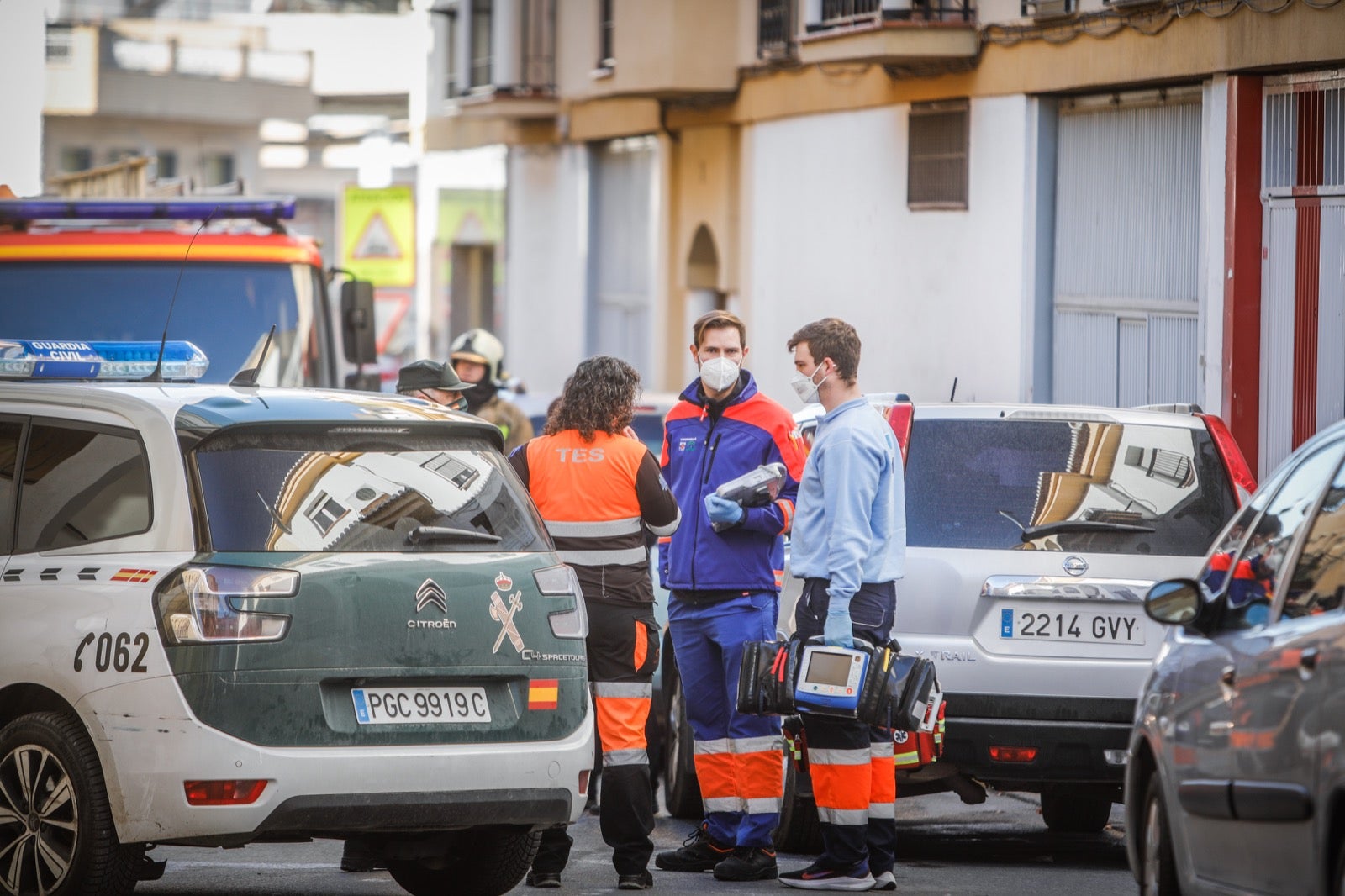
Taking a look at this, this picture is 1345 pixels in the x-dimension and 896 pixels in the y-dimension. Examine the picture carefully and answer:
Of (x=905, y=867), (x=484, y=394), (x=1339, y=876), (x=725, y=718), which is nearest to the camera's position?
(x=1339, y=876)

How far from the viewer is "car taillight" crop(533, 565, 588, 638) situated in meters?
7.12

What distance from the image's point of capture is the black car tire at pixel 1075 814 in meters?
10.1

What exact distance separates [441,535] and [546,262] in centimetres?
2353

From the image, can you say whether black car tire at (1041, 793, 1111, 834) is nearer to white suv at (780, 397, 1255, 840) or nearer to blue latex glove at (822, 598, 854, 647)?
white suv at (780, 397, 1255, 840)

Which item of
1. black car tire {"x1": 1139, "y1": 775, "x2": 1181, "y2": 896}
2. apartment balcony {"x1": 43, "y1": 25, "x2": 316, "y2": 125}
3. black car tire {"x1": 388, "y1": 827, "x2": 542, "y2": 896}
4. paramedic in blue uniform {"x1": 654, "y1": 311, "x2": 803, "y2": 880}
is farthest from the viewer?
apartment balcony {"x1": 43, "y1": 25, "x2": 316, "y2": 125}

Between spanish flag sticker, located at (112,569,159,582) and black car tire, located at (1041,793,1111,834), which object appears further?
black car tire, located at (1041,793,1111,834)

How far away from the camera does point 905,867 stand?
8922 mm

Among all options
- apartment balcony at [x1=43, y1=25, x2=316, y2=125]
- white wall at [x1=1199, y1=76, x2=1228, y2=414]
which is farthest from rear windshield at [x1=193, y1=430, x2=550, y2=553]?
apartment balcony at [x1=43, y1=25, x2=316, y2=125]

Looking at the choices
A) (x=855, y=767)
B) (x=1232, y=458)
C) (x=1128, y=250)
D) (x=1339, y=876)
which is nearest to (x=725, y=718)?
(x=855, y=767)

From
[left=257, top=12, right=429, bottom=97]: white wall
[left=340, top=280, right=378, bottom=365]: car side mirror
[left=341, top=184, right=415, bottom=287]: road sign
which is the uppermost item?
[left=257, top=12, right=429, bottom=97]: white wall

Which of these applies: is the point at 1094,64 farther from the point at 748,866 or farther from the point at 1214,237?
the point at 748,866

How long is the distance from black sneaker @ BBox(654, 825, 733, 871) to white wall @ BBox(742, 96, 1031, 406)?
9.31m

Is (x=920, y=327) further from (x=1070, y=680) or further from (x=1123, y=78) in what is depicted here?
(x=1070, y=680)

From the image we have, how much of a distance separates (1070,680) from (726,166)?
16.1 metres
